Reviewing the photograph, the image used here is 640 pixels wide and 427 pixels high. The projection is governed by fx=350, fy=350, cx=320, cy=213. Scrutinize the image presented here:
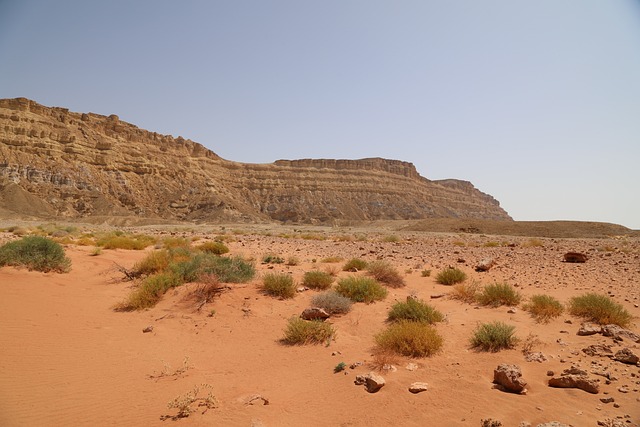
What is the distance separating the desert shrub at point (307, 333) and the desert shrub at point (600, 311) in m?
4.90

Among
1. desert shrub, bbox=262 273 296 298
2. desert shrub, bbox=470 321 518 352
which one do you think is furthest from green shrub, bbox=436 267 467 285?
desert shrub, bbox=470 321 518 352

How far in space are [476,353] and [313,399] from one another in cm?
265

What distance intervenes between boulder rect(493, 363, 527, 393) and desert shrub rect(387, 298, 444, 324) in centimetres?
214

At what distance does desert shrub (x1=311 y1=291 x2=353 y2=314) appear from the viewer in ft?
24.6

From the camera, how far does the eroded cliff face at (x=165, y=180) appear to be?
67.1 meters

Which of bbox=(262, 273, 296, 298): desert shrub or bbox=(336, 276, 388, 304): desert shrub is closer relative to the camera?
bbox=(336, 276, 388, 304): desert shrub

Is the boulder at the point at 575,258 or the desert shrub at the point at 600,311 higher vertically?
the boulder at the point at 575,258

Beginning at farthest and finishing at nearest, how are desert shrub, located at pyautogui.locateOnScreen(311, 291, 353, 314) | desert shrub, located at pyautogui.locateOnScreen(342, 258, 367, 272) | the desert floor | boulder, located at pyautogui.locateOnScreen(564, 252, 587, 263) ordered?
boulder, located at pyautogui.locateOnScreen(564, 252, 587, 263) < desert shrub, located at pyautogui.locateOnScreen(342, 258, 367, 272) < desert shrub, located at pyautogui.locateOnScreen(311, 291, 353, 314) < the desert floor

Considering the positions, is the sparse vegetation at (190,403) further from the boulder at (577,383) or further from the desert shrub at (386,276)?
the desert shrub at (386,276)

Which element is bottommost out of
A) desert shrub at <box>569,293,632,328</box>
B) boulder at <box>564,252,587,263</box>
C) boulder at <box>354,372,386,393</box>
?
boulder at <box>354,372,386,393</box>

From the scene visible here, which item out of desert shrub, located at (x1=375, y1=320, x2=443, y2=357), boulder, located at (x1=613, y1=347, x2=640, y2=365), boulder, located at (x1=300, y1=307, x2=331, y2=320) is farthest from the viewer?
boulder, located at (x1=300, y1=307, x2=331, y2=320)

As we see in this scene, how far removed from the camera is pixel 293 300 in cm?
841

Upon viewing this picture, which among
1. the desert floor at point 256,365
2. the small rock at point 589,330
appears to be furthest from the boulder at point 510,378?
the small rock at point 589,330

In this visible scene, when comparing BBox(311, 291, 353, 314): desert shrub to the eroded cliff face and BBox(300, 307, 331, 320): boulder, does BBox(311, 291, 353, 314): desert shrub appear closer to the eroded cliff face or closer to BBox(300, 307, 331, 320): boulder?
BBox(300, 307, 331, 320): boulder
